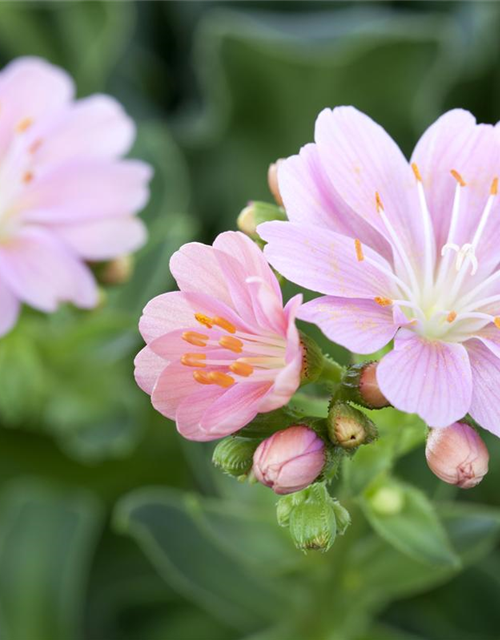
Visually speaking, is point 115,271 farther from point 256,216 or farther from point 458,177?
point 458,177

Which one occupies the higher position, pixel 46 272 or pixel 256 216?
pixel 256 216

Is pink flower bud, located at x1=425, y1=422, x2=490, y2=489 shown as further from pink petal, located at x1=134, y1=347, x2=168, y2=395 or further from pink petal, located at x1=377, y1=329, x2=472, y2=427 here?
pink petal, located at x1=134, y1=347, x2=168, y2=395

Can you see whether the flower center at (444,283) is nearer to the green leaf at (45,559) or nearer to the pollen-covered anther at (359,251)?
the pollen-covered anther at (359,251)

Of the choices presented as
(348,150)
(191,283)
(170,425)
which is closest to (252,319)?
(191,283)

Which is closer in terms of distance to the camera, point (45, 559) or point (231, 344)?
point (231, 344)

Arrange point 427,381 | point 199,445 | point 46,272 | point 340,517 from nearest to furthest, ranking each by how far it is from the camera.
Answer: point 427,381, point 340,517, point 46,272, point 199,445

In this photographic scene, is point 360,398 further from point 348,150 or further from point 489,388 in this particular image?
point 348,150

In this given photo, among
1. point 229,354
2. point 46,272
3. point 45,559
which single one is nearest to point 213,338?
point 229,354
